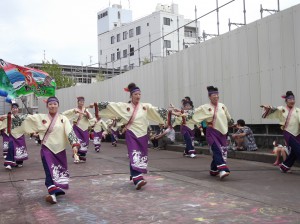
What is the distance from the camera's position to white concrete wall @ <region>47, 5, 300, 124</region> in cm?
1081

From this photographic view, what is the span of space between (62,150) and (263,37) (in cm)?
733

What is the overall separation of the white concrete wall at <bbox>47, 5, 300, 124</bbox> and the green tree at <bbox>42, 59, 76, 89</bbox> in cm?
2158

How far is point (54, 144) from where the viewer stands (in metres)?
6.51

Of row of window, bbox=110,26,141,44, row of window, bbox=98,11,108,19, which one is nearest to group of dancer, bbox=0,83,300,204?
row of window, bbox=110,26,141,44

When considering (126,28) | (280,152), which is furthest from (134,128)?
(126,28)

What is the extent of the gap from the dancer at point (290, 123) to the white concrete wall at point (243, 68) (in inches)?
78.4

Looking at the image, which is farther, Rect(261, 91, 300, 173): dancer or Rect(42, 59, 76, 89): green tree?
Rect(42, 59, 76, 89): green tree

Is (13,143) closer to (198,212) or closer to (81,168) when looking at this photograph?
(81,168)

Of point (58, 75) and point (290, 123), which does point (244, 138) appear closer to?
point (290, 123)

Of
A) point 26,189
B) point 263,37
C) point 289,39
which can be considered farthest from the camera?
point 263,37

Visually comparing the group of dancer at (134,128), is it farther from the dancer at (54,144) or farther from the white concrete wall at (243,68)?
the white concrete wall at (243,68)

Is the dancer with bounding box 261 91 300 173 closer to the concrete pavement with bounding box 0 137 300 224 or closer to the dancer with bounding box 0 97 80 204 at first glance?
the concrete pavement with bounding box 0 137 300 224

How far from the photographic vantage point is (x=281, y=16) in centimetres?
1092

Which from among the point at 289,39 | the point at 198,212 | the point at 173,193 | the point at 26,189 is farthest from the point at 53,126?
the point at 289,39
